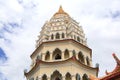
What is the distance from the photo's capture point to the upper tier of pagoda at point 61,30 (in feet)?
110

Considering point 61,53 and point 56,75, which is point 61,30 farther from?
point 56,75

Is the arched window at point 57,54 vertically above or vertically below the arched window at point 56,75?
above

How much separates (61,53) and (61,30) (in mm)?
3580

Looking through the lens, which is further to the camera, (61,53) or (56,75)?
(61,53)

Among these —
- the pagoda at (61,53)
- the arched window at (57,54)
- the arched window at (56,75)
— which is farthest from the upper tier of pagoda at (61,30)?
the arched window at (56,75)

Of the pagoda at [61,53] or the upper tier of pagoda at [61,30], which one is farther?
the upper tier of pagoda at [61,30]

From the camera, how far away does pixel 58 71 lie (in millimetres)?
29641

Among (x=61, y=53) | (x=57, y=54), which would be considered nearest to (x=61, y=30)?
(x=57, y=54)

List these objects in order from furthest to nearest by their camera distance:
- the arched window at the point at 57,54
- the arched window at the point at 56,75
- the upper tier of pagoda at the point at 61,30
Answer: the upper tier of pagoda at the point at 61,30
the arched window at the point at 57,54
the arched window at the point at 56,75

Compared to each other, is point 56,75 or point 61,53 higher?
point 61,53

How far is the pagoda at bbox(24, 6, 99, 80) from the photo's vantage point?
29.7 meters

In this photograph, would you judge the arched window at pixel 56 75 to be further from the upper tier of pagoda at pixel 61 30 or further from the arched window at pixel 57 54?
the upper tier of pagoda at pixel 61 30

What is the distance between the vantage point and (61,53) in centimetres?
3152

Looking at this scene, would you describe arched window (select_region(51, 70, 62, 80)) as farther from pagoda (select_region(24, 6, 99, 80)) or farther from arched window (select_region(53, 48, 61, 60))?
arched window (select_region(53, 48, 61, 60))
